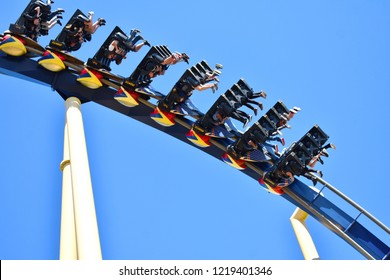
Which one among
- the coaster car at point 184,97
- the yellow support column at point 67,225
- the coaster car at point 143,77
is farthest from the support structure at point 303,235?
the yellow support column at point 67,225

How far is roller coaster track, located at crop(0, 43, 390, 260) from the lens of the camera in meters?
8.45

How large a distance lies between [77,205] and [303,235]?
4.25 meters

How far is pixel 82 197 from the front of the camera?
537cm

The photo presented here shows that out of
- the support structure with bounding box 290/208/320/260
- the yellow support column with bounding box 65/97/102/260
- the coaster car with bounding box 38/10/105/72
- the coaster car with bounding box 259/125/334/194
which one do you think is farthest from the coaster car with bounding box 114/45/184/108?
the support structure with bounding box 290/208/320/260

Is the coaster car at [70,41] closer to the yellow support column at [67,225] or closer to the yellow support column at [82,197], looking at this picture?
the yellow support column at [82,197]

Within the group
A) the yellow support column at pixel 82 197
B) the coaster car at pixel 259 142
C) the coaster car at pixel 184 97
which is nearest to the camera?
the yellow support column at pixel 82 197

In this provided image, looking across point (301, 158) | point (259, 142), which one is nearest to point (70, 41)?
point (259, 142)

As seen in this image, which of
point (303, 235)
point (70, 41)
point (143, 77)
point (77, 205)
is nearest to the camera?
point (77, 205)

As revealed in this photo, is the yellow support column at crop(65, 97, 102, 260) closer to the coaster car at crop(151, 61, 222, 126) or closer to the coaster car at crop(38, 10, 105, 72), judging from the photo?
the coaster car at crop(38, 10, 105, 72)

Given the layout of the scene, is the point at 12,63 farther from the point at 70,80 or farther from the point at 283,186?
the point at 283,186

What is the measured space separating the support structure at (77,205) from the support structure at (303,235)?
3193 mm

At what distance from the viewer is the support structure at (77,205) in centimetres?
472

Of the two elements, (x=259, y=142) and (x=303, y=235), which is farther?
(x=303, y=235)

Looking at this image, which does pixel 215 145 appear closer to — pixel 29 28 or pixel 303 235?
pixel 303 235
